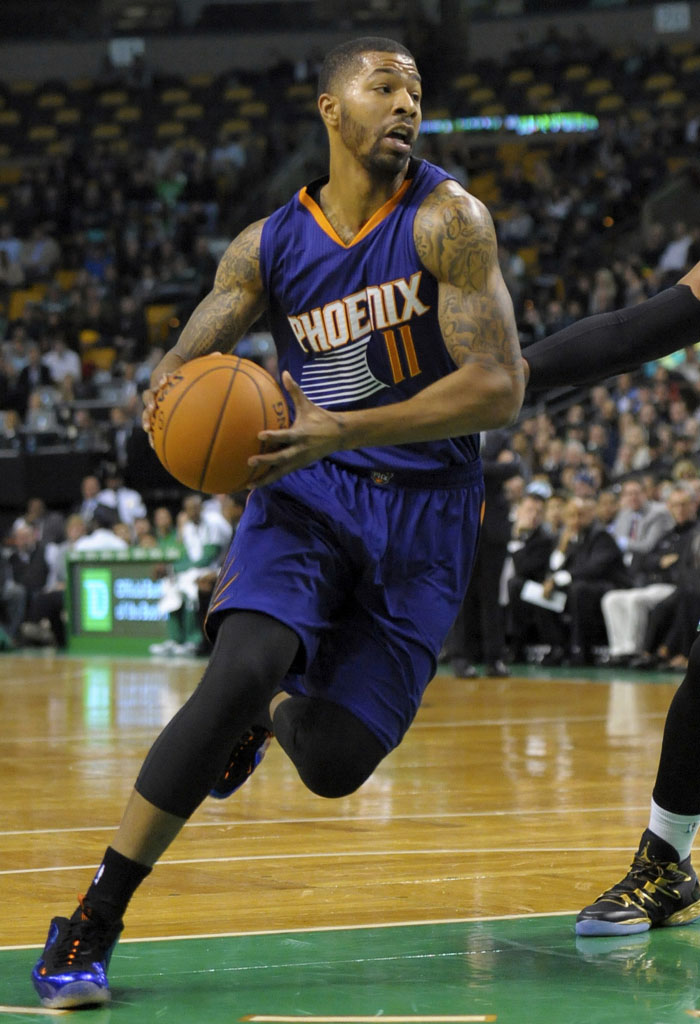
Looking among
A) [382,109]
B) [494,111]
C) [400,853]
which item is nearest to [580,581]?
[400,853]

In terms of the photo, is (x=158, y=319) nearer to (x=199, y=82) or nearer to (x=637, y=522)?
(x=199, y=82)

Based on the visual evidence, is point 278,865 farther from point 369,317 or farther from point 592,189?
point 592,189

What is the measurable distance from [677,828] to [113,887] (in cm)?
155

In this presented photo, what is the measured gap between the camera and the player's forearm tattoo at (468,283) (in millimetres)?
3393

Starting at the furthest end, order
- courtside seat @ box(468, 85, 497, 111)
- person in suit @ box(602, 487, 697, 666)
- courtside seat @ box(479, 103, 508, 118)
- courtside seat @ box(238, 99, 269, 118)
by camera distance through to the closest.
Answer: courtside seat @ box(238, 99, 269, 118) → courtside seat @ box(468, 85, 497, 111) → courtside seat @ box(479, 103, 508, 118) → person in suit @ box(602, 487, 697, 666)

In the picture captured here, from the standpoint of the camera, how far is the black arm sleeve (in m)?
3.77

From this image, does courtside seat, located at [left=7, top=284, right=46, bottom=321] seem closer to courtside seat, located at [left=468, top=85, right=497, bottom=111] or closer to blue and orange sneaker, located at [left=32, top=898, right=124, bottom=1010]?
courtside seat, located at [left=468, top=85, right=497, bottom=111]

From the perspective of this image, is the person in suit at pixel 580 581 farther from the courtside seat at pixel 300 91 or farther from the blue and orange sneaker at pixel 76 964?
the courtside seat at pixel 300 91

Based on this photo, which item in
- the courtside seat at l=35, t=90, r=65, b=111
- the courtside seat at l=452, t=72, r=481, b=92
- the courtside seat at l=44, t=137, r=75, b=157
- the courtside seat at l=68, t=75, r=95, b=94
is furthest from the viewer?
the courtside seat at l=68, t=75, r=95, b=94

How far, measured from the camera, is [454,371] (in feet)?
11.9

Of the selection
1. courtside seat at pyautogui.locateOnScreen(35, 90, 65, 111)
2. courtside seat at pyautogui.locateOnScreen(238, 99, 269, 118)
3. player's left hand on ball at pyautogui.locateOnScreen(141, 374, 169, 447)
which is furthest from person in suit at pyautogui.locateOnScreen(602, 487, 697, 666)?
courtside seat at pyautogui.locateOnScreen(35, 90, 65, 111)

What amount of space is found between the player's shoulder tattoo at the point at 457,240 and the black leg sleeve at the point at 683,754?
116cm

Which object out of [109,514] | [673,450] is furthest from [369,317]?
[109,514]

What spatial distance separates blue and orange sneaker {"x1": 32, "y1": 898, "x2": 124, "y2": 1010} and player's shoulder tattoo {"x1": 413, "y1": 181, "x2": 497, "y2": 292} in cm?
162
